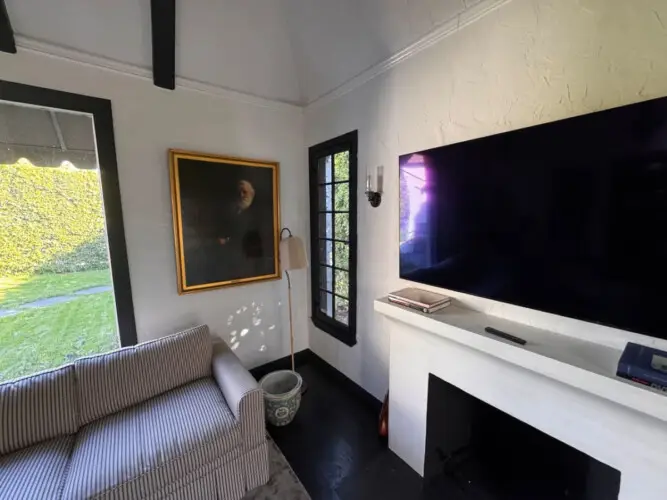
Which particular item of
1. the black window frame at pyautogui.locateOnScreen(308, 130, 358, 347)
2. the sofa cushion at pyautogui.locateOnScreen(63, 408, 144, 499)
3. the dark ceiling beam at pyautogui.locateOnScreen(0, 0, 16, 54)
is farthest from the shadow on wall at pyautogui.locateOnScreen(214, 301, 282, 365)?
the dark ceiling beam at pyautogui.locateOnScreen(0, 0, 16, 54)

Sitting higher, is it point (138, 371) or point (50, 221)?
point (50, 221)

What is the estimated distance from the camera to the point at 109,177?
1907 millimetres

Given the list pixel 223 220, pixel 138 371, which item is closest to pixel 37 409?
pixel 138 371

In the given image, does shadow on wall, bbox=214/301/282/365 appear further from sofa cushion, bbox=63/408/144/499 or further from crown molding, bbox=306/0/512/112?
crown molding, bbox=306/0/512/112

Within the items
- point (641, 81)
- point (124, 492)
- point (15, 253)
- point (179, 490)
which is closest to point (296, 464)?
point (179, 490)

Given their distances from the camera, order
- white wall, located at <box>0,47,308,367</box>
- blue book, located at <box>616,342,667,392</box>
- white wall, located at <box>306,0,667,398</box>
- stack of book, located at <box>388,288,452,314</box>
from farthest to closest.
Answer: white wall, located at <box>0,47,308,367</box> < stack of book, located at <box>388,288,452,314</box> < white wall, located at <box>306,0,667,398</box> < blue book, located at <box>616,342,667,392</box>

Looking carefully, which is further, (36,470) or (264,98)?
(264,98)

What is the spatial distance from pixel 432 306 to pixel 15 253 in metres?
2.53

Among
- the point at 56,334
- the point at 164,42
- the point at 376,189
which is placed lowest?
the point at 56,334

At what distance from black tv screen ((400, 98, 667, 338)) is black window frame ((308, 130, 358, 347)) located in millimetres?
734

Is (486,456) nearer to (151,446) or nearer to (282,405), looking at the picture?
(282,405)

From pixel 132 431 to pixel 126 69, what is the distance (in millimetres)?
2245

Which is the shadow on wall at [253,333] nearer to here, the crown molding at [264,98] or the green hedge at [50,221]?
the green hedge at [50,221]

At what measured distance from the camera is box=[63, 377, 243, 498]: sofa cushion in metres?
1.25
